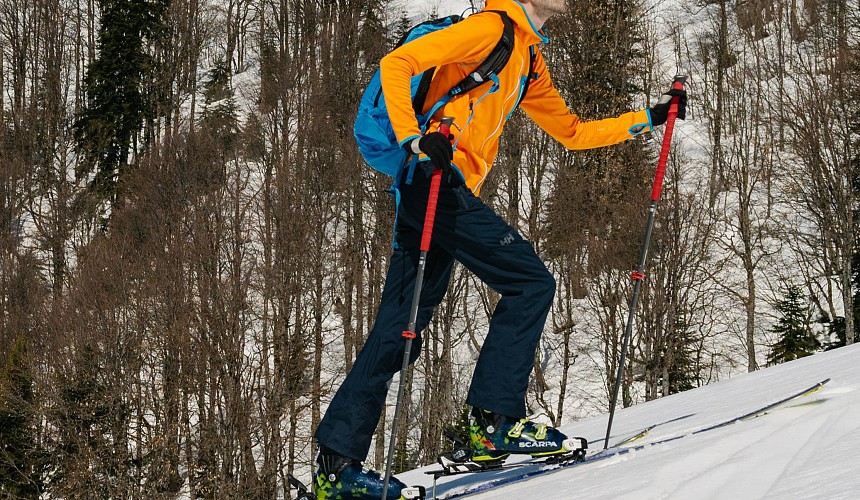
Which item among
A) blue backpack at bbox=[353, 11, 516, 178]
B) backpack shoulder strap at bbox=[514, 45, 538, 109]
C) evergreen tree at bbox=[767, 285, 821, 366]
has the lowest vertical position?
evergreen tree at bbox=[767, 285, 821, 366]

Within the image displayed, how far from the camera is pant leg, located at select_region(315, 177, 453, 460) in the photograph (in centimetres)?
340

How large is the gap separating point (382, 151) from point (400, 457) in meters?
19.2

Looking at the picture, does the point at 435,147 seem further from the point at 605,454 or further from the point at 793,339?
the point at 793,339

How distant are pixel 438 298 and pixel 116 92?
36054 millimetres

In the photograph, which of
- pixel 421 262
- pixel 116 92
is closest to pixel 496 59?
pixel 421 262

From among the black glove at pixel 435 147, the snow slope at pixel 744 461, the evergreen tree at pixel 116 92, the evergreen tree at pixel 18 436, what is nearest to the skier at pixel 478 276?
the black glove at pixel 435 147

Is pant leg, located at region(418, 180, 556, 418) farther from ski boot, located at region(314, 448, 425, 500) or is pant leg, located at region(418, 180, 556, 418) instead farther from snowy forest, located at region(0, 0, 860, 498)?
snowy forest, located at region(0, 0, 860, 498)

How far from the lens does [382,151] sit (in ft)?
11.2

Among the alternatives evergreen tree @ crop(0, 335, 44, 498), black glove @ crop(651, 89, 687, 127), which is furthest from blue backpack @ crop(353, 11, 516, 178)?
evergreen tree @ crop(0, 335, 44, 498)

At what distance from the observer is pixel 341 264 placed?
27.1 meters

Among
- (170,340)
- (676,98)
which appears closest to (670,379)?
(170,340)

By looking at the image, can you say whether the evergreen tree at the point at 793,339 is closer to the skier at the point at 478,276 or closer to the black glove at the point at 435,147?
the skier at the point at 478,276

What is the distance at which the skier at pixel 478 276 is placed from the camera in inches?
133

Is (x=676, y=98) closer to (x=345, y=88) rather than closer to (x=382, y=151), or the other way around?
(x=382, y=151)
